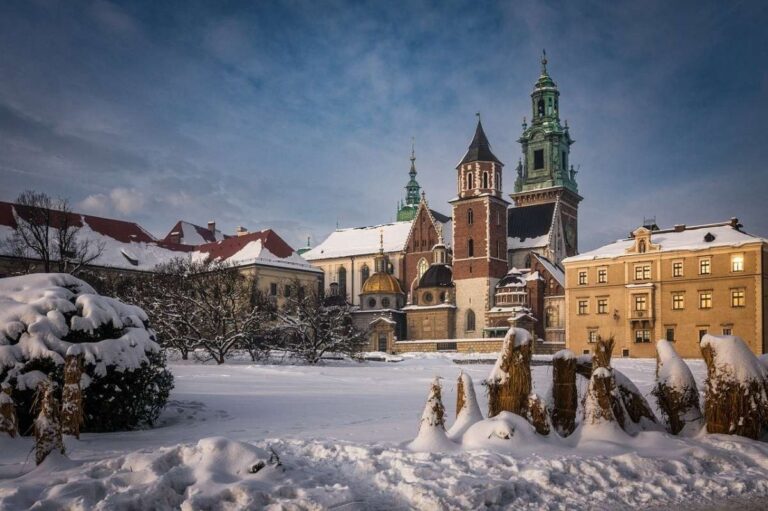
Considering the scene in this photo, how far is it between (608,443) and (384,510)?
4.24 metres

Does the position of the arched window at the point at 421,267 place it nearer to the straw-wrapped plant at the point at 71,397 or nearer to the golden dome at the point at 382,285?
the golden dome at the point at 382,285

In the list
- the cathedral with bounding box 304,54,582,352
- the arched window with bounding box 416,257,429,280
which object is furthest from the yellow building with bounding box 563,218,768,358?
the arched window with bounding box 416,257,429,280

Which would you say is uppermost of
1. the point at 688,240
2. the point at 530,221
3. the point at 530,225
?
the point at 530,221

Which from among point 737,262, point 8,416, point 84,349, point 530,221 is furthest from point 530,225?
point 8,416

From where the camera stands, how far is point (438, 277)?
222ft

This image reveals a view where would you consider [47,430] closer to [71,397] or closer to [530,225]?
[71,397]

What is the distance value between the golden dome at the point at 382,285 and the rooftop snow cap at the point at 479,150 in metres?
14.2

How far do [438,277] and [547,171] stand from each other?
2165 cm

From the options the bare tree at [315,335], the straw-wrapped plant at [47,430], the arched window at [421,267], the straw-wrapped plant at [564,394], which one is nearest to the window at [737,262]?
the bare tree at [315,335]

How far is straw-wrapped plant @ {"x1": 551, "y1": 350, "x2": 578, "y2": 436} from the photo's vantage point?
10297 mm

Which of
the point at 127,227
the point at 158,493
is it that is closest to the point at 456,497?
the point at 158,493

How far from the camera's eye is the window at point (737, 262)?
46.5 m

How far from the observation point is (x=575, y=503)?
22.9ft

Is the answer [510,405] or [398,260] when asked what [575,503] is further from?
[398,260]
